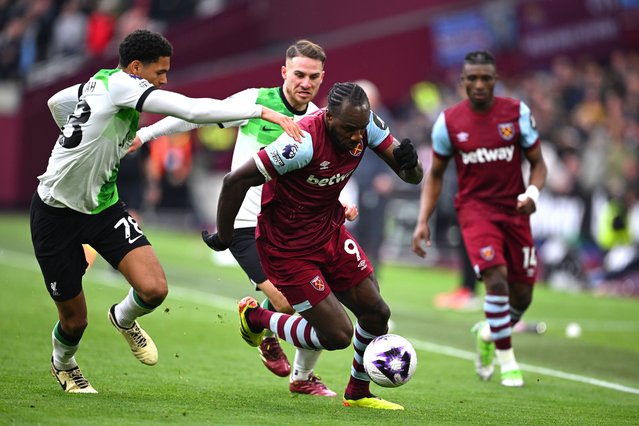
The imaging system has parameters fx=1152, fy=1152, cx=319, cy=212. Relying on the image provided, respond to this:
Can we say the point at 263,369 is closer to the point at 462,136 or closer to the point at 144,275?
the point at 144,275

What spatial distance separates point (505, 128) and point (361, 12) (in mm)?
18049

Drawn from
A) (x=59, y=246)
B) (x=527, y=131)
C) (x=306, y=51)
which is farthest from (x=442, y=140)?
(x=59, y=246)

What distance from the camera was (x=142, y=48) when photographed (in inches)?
309

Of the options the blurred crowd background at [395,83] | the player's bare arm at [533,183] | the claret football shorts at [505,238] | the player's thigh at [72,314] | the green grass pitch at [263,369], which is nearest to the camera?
the green grass pitch at [263,369]

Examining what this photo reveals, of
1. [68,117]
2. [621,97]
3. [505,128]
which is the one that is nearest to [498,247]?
[505,128]

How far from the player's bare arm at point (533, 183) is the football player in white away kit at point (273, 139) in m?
2.00

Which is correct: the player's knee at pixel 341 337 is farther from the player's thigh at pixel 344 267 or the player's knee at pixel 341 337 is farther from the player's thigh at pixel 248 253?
the player's thigh at pixel 248 253

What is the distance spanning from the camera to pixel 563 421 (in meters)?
7.79

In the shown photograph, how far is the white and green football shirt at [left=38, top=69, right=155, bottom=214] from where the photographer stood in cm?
769

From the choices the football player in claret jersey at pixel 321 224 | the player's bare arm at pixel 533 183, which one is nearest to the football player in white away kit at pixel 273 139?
the football player in claret jersey at pixel 321 224

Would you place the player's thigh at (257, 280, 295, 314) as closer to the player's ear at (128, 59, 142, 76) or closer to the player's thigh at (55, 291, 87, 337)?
the player's thigh at (55, 291, 87, 337)

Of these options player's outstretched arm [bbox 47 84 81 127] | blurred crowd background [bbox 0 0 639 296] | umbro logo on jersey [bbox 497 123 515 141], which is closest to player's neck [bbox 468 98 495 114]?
umbro logo on jersey [bbox 497 123 515 141]

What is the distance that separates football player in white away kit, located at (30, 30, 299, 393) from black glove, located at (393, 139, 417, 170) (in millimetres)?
1195

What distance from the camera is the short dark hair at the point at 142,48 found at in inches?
309
